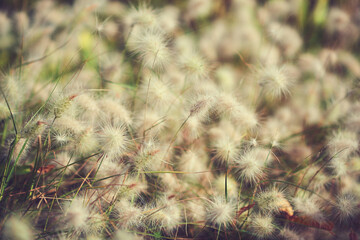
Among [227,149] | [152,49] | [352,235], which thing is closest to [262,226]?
[227,149]

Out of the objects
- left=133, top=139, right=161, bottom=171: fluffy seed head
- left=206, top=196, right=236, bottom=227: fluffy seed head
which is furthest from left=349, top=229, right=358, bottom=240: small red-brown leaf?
left=133, top=139, right=161, bottom=171: fluffy seed head

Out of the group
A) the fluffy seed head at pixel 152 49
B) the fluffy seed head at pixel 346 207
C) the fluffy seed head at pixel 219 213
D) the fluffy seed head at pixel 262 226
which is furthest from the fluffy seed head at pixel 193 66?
the fluffy seed head at pixel 346 207

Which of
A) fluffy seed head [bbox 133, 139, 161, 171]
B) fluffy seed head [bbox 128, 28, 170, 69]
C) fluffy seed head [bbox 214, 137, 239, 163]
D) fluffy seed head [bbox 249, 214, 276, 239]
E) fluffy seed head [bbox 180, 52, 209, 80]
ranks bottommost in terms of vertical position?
fluffy seed head [bbox 249, 214, 276, 239]

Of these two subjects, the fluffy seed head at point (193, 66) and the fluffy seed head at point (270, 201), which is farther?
the fluffy seed head at point (193, 66)

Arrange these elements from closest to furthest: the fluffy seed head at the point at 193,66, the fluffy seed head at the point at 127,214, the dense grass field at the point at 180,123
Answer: the fluffy seed head at the point at 127,214 < the dense grass field at the point at 180,123 < the fluffy seed head at the point at 193,66

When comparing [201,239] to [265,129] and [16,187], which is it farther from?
[16,187]

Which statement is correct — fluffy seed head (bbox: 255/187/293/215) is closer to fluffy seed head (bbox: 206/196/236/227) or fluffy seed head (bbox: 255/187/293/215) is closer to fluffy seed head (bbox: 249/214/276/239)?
fluffy seed head (bbox: 249/214/276/239)

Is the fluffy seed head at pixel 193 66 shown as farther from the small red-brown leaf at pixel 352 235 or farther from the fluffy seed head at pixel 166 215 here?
the small red-brown leaf at pixel 352 235

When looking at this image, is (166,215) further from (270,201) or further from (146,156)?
(270,201)
